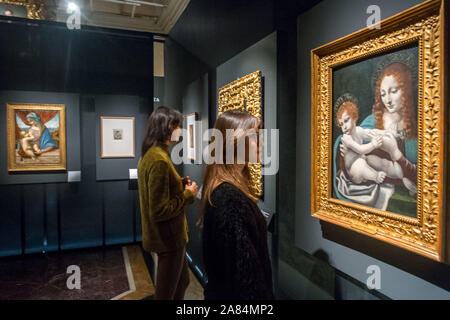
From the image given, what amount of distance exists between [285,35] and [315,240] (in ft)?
4.41

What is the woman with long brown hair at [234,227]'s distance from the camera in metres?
1.15

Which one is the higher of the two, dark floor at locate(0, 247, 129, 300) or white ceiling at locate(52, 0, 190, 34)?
white ceiling at locate(52, 0, 190, 34)

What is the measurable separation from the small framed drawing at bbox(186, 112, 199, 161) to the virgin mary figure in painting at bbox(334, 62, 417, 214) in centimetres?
234

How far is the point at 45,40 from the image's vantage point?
469 centimetres

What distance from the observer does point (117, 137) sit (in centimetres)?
517

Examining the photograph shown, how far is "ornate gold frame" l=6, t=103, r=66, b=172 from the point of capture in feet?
14.9

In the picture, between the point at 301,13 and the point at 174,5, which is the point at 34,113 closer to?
the point at 174,5

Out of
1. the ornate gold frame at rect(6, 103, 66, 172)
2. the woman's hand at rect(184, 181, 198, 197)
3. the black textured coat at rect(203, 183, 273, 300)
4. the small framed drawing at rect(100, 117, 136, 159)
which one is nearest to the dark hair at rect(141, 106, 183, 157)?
the woman's hand at rect(184, 181, 198, 197)

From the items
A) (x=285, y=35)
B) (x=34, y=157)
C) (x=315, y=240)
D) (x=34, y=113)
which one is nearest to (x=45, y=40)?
(x=34, y=113)

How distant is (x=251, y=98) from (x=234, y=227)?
4.39ft

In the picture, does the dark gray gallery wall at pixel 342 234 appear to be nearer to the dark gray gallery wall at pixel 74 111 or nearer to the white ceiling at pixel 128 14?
the white ceiling at pixel 128 14

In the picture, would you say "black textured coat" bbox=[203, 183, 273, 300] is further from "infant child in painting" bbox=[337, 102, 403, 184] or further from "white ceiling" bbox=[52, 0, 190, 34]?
"white ceiling" bbox=[52, 0, 190, 34]

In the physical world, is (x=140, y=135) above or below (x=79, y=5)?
below
